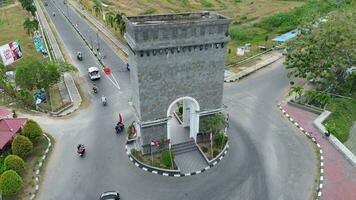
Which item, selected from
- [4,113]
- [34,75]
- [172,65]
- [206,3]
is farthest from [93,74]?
[206,3]

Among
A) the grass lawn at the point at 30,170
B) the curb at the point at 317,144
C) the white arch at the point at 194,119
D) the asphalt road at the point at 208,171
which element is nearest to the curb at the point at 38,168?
the grass lawn at the point at 30,170

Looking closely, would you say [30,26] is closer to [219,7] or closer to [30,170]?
[30,170]

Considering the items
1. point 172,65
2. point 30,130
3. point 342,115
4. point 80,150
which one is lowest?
point 80,150

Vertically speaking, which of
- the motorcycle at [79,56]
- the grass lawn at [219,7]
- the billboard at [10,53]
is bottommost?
the motorcycle at [79,56]

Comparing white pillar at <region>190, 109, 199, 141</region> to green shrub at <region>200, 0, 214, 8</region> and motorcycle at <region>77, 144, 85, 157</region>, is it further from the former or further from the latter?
green shrub at <region>200, 0, 214, 8</region>

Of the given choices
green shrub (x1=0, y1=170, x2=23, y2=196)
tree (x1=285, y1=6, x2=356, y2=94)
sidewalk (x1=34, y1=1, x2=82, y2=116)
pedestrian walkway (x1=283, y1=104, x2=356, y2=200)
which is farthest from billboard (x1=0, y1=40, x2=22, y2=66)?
pedestrian walkway (x1=283, y1=104, x2=356, y2=200)

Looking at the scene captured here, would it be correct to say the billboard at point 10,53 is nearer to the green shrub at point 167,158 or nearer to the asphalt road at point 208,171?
the asphalt road at point 208,171

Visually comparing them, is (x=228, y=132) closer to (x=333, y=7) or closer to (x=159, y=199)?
(x=159, y=199)
